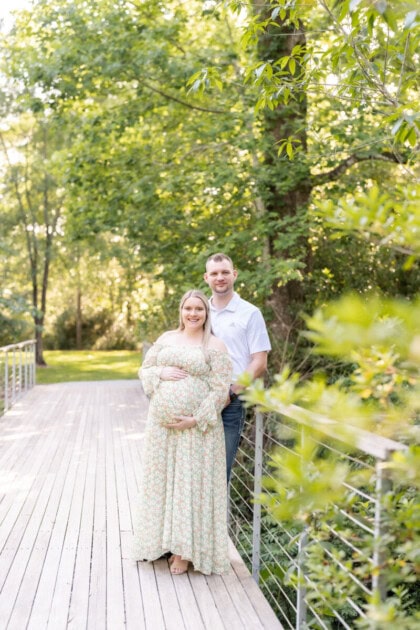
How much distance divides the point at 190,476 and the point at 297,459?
94.5 inches

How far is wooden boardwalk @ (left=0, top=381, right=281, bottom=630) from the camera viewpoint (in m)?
3.28

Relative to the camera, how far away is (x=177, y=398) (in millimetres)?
3783

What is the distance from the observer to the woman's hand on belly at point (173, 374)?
150 inches

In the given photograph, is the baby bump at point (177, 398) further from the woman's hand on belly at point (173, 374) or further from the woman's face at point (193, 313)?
the woman's face at point (193, 313)

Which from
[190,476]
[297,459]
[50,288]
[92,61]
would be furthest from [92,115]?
[50,288]

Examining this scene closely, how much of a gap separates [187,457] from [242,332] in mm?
803

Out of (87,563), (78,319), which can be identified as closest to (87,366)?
(78,319)

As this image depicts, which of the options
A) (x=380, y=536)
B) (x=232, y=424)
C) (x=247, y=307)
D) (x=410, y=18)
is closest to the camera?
(x=380, y=536)

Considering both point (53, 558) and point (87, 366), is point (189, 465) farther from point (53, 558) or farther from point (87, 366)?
point (87, 366)

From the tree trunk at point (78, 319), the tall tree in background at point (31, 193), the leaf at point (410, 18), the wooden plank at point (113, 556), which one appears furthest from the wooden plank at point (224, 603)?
the tree trunk at point (78, 319)

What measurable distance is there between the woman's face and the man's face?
0.97 ft

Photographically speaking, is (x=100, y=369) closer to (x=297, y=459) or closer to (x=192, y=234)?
(x=192, y=234)

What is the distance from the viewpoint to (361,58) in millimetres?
3043

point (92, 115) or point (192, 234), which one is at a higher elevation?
point (92, 115)
